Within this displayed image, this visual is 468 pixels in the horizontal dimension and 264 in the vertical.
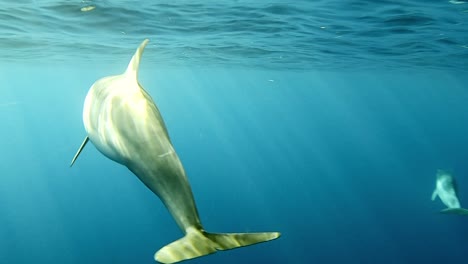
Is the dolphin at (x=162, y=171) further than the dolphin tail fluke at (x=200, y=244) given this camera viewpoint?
Yes

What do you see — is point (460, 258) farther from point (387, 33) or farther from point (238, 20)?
point (238, 20)

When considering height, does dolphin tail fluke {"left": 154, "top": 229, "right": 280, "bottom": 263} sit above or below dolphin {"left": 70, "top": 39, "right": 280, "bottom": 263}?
below

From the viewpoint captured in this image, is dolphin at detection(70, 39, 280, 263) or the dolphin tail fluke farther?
dolphin at detection(70, 39, 280, 263)

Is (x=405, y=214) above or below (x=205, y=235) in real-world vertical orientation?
below

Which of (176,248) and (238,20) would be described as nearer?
(176,248)

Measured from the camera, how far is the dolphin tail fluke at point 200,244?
11.5ft

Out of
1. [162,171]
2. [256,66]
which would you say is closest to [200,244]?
[162,171]

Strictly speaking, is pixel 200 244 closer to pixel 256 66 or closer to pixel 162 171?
pixel 162 171

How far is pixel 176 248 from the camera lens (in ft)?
11.8

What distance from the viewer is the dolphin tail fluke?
138 inches

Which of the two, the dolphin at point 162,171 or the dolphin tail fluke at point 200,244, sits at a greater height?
the dolphin at point 162,171

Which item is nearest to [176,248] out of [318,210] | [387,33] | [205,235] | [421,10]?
[205,235]

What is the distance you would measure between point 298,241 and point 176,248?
3119cm

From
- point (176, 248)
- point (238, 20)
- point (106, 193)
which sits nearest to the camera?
point (176, 248)
